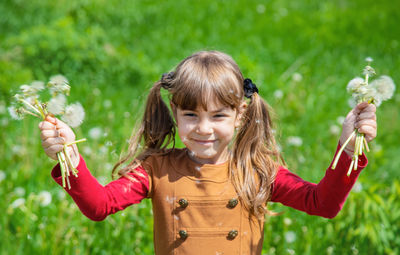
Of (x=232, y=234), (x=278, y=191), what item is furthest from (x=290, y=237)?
(x=232, y=234)

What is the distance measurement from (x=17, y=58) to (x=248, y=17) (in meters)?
3.50

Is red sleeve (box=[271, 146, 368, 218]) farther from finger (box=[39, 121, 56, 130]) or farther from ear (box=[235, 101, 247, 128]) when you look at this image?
finger (box=[39, 121, 56, 130])

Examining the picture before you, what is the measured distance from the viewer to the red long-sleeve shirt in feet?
5.57

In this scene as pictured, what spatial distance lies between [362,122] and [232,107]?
18.5 inches

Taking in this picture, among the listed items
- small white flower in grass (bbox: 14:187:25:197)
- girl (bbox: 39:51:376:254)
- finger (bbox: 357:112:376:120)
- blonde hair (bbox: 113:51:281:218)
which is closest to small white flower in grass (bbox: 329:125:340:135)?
blonde hair (bbox: 113:51:281:218)

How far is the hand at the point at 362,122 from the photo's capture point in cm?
159

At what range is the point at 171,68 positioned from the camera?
537 cm

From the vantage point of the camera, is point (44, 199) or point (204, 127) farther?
point (44, 199)

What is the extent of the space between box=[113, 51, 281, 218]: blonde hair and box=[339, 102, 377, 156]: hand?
359mm

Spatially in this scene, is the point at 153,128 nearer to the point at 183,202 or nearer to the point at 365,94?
the point at 183,202

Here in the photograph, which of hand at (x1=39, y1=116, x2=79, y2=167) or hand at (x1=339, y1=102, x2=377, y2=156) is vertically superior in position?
hand at (x1=339, y1=102, x2=377, y2=156)

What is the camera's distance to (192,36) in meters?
6.21

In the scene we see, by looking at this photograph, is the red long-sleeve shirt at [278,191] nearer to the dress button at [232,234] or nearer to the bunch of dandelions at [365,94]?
the bunch of dandelions at [365,94]

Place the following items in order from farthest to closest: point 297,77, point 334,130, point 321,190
A: point 297,77
point 334,130
point 321,190
